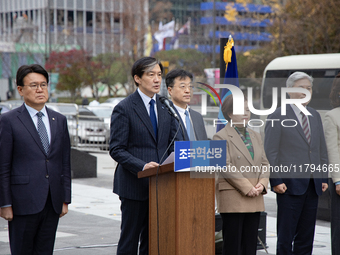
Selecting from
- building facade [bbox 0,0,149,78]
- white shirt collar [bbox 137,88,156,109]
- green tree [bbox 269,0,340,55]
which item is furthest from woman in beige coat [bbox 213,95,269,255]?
building facade [bbox 0,0,149,78]

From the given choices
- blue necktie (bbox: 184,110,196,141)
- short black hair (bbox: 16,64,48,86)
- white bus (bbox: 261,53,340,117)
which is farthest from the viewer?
white bus (bbox: 261,53,340,117)

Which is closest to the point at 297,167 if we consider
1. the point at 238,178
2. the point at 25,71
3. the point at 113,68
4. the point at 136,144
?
the point at 238,178

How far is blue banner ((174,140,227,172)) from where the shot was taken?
3852mm

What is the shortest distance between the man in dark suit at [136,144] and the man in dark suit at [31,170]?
1.69ft

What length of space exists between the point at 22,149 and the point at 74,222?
4237 millimetres

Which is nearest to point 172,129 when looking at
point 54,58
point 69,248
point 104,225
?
A: point 69,248

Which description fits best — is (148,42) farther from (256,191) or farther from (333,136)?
(256,191)

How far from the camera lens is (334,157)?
5320 millimetres

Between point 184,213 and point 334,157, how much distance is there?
208 centimetres

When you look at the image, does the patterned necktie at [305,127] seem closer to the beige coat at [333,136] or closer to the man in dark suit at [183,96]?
the beige coat at [333,136]

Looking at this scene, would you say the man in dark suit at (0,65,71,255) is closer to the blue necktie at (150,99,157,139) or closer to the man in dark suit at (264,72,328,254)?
the blue necktie at (150,99,157,139)

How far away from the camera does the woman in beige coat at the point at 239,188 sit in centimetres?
480

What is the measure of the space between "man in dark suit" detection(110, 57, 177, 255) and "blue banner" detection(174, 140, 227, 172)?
2.17 feet

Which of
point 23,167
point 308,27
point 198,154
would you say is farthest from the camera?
point 308,27
